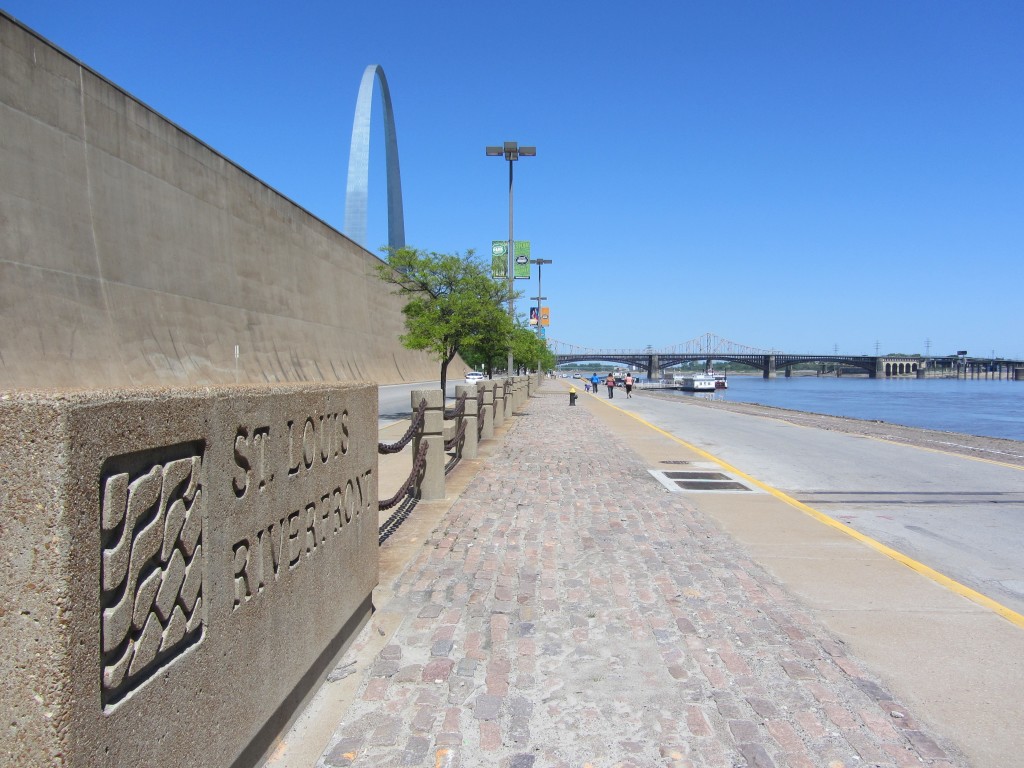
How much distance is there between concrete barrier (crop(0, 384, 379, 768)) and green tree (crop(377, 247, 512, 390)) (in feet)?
68.0

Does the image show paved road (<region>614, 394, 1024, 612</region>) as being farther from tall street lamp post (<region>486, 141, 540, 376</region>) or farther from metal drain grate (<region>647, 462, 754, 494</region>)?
tall street lamp post (<region>486, 141, 540, 376</region>)

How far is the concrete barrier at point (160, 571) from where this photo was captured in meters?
1.80

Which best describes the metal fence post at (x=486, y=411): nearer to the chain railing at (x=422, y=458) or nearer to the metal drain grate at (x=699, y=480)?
the chain railing at (x=422, y=458)

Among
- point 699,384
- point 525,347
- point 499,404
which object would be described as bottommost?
point 699,384

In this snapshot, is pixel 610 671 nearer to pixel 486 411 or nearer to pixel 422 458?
pixel 422 458

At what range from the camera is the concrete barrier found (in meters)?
1.80

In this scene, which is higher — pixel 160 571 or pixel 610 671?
pixel 160 571

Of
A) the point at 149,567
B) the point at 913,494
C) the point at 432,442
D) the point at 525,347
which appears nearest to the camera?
the point at 149,567

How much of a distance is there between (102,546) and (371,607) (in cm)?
303

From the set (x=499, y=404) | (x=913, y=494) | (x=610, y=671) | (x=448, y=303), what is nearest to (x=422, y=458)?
(x=610, y=671)

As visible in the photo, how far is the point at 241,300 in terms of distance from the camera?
34188 millimetres

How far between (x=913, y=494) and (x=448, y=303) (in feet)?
55.4

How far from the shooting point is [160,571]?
2.22 meters

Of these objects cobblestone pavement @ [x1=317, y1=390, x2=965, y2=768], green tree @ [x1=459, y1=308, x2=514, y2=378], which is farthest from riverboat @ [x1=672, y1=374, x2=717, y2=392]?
cobblestone pavement @ [x1=317, y1=390, x2=965, y2=768]
